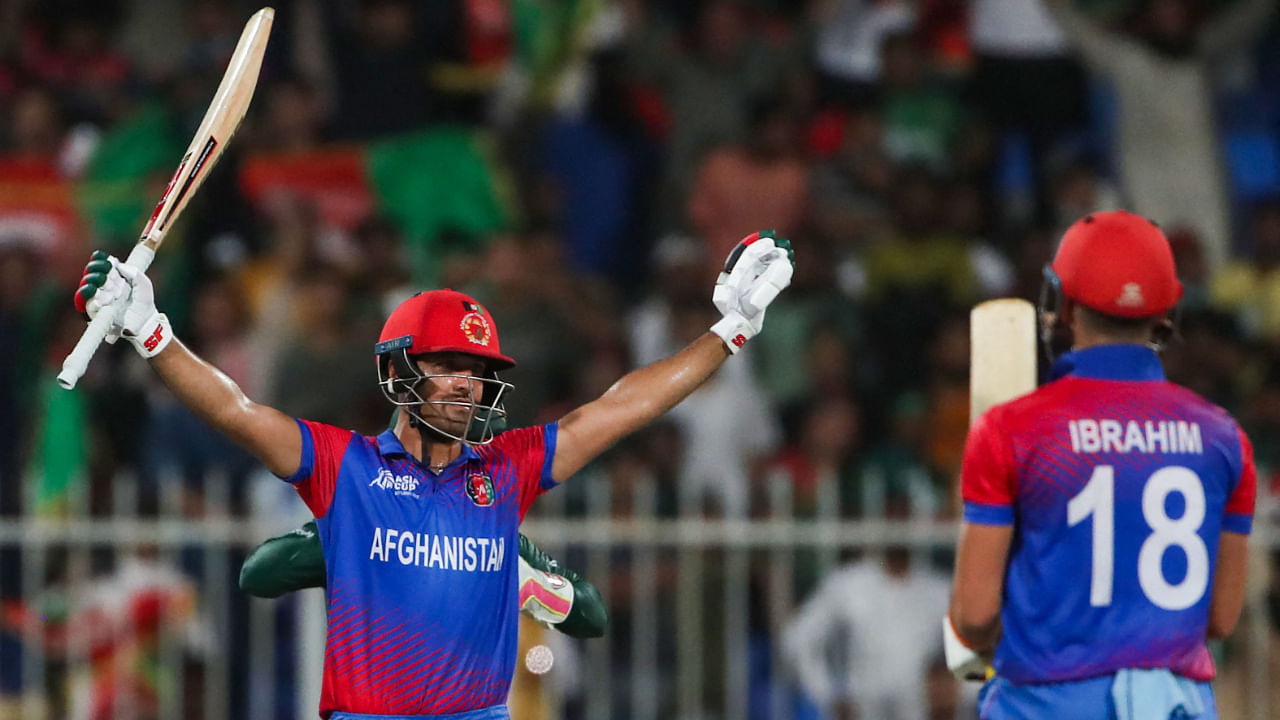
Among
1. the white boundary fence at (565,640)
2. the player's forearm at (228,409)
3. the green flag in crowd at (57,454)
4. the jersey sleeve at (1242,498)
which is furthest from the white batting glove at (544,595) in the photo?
the green flag in crowd at (57,454)

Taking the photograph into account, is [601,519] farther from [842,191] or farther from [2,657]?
[842,191]

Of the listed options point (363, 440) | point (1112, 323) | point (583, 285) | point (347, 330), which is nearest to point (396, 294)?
point (347, 330)

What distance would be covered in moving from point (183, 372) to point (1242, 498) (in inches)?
106

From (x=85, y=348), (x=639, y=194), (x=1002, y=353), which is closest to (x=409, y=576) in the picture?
(x=85, y=348)

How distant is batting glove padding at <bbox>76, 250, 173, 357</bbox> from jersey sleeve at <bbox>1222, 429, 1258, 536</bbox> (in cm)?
269

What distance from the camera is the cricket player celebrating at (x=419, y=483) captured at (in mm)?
4785

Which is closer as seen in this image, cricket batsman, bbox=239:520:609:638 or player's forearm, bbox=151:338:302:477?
player's forearm, bbox=151:338:302:477

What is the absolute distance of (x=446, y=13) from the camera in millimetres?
11570

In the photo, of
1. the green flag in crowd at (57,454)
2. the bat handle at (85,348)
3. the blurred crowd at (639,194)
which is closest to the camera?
the bat handle at (85,348)

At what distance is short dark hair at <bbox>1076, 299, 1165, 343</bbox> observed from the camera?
4898 mm

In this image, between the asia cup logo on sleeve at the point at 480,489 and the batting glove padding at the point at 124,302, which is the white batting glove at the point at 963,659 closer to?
the asia cup logo on sleeve at the point at 480,489

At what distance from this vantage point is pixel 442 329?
4.98 meters

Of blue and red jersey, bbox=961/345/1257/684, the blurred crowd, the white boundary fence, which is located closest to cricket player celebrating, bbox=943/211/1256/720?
blue and red jersey, bbox=961/345/1257/684

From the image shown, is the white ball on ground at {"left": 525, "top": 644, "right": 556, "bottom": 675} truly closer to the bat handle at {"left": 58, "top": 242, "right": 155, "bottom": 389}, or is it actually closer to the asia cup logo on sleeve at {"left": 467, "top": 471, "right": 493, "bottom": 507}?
the asia cup logo on sleeve at {"left": 467, "top": 471, "right": 493, "bottom": 507}
